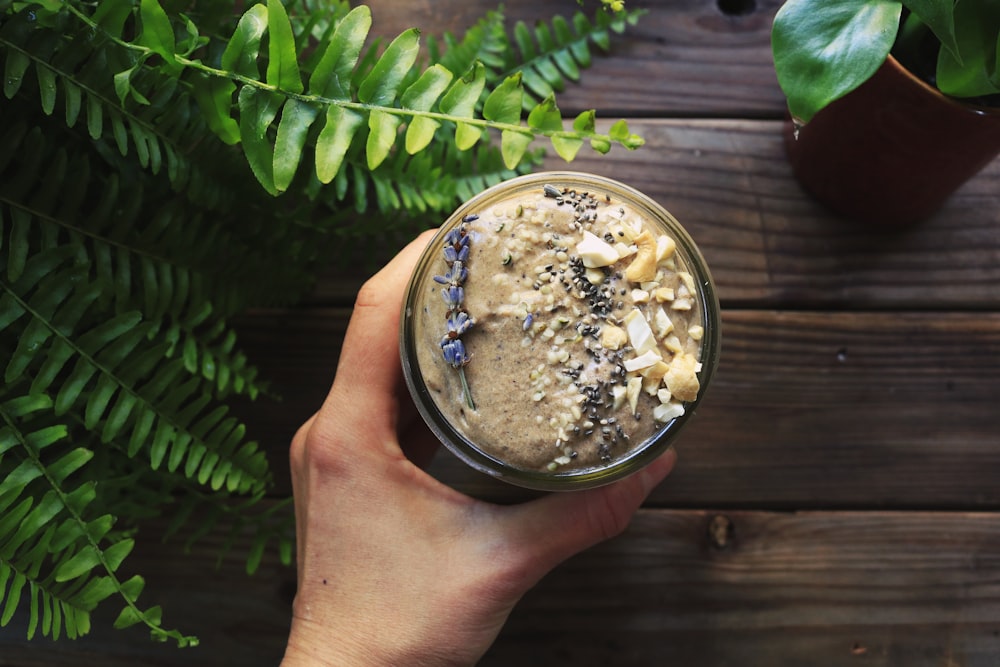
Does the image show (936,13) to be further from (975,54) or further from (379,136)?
(379,136)

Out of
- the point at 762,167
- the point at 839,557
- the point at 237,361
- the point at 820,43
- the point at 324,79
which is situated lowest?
the point at 839,557

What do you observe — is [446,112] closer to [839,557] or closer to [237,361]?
[237,361]

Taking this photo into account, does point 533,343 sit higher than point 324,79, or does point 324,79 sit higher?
point 324,79

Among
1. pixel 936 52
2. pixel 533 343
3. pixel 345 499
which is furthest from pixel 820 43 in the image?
pixel 345 499

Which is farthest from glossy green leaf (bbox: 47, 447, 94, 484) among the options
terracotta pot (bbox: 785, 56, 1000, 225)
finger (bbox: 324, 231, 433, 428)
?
terracotta pot (bbox: 785, 56, 1000, 225)

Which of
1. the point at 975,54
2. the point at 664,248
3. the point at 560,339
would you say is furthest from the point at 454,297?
the point at 975,54

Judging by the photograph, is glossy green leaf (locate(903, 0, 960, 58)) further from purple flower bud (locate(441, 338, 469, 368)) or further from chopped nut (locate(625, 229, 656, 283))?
purple flower bud (locate(441, 338, 469, 368))
